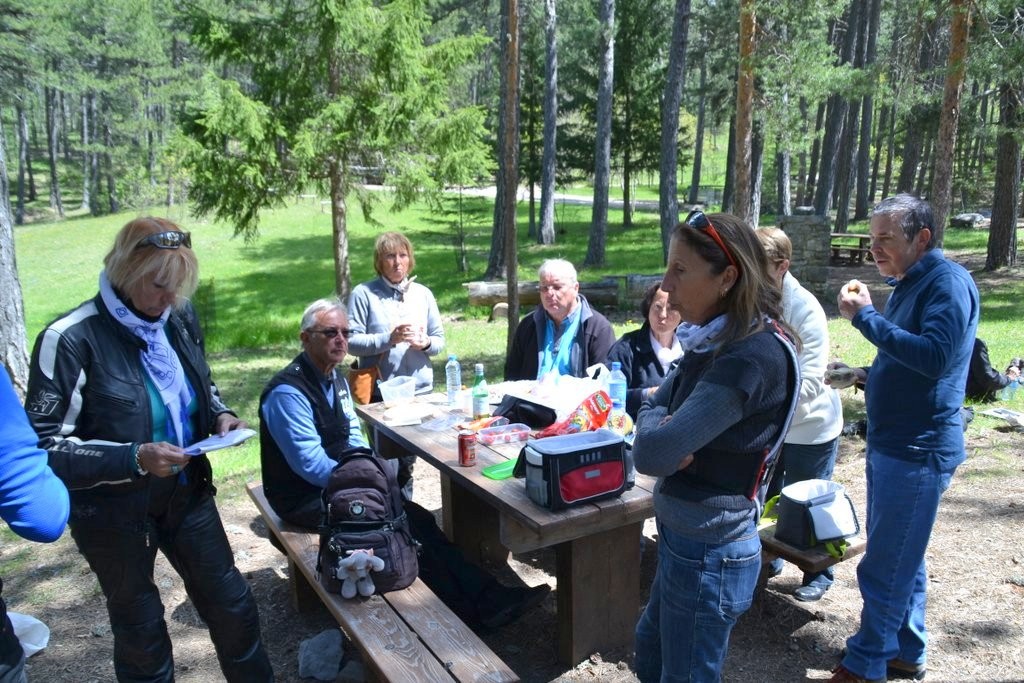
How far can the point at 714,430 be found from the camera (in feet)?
6.36

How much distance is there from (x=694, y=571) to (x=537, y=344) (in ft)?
8.41

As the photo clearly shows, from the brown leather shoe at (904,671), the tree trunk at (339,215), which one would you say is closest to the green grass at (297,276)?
the tree trunk at (339,215)

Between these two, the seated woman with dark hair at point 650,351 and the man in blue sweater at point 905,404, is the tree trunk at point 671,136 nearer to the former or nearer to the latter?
the seated woman with dark hair at point 650,351

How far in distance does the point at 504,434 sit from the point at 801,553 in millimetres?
1471

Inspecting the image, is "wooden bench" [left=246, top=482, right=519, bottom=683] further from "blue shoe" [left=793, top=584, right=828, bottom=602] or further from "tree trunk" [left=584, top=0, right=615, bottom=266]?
"tree trunk" [left=584, top=0, right=615, bottom=266]

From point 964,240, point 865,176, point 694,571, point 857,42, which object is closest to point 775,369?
point 694,571

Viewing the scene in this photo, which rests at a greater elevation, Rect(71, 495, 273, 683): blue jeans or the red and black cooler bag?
the red and black cooler bag

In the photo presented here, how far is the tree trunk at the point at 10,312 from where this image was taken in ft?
22.3

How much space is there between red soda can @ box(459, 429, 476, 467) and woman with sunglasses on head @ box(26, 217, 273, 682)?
3.46 feet

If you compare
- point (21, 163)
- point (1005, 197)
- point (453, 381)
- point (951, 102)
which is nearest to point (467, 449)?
point (453, 381)

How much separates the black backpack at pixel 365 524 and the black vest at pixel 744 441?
1.42m

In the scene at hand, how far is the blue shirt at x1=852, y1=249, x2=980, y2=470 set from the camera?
2.59m

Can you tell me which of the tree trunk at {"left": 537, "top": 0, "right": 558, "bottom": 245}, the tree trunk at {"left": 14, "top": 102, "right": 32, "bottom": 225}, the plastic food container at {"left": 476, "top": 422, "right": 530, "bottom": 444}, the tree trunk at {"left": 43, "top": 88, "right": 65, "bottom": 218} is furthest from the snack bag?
the tree trunk at {"left": 43, "top": 88, "right": 65, "bottom": 218}

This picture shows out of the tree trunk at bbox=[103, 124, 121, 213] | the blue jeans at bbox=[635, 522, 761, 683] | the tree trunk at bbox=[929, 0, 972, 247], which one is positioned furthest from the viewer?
the tree trunk at bbox=[103, 124, 121, 213]
